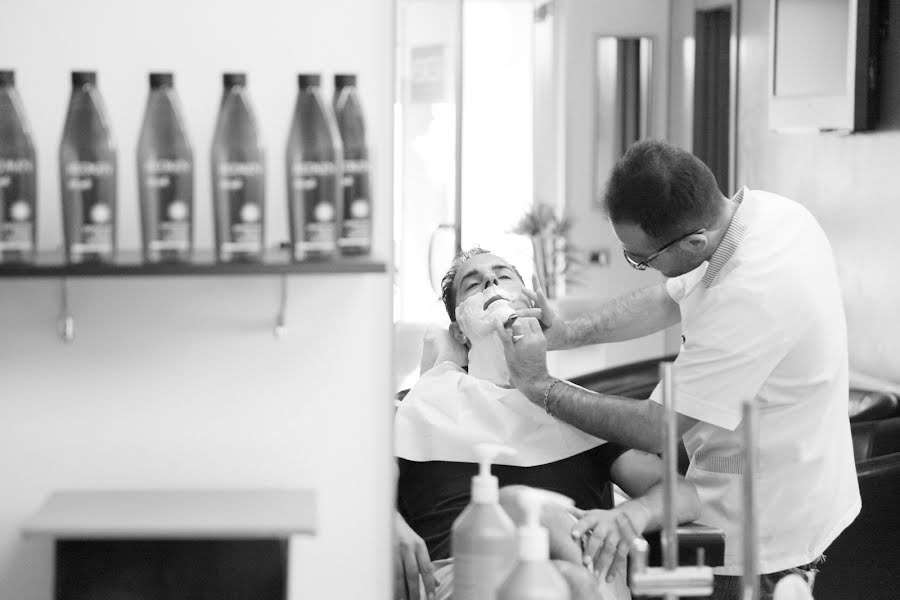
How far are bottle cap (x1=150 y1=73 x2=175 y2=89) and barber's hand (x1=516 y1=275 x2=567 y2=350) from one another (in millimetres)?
857

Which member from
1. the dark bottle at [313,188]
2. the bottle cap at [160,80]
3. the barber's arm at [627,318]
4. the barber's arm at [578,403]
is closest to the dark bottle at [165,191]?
the bottle cap at [160,80]

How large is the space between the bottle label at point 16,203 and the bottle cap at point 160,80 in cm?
20

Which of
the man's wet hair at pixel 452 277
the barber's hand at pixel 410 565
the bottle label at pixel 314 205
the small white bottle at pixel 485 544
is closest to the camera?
the bottle label at pixel 314 205

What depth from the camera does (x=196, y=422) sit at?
5.56 feet

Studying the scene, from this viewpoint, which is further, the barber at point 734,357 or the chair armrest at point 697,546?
the barber at point 734,357

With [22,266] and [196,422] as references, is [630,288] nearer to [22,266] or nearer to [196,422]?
[196,422]

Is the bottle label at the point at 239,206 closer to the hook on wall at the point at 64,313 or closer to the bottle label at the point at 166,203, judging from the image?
the bottle label at the point at 166,203

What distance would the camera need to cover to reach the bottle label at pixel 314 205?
1488mm

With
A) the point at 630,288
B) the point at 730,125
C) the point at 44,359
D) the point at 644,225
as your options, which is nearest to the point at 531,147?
the point at 644,225

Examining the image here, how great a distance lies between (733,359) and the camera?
204 centimetres

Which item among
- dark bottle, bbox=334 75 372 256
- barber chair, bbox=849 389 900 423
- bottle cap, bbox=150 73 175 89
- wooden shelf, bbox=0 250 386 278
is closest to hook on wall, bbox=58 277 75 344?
wooden shelf, bbox=0 250 386 278

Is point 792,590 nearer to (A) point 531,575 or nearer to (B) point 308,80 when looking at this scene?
(A) point 531,575

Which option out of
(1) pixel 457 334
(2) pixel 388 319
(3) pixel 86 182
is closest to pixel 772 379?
(1) pixel 457 334

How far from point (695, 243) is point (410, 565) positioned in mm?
844
